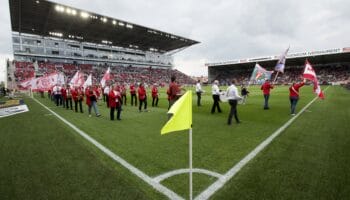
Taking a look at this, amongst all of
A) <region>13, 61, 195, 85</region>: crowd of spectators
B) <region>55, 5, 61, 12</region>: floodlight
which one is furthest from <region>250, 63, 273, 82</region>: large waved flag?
<region>13, 61, 195, 85</region>: crowd of spectators

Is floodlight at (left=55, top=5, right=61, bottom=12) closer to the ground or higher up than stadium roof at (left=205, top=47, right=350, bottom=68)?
higher up

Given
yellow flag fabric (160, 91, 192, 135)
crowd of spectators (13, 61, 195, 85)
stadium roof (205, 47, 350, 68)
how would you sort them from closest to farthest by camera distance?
yellow flag fabric (160, 91, 192, 135) → stadium roof (205, 47, 350, 68) → crowd of spectators (13, 61, 195, 85)

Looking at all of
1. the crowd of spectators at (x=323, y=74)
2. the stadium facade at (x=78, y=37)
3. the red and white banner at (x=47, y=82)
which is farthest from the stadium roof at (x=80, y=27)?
the crowd of spectators at (x=323, y=74)

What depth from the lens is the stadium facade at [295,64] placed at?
169ft

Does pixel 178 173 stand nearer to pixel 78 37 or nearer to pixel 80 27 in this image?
pixel 80 27

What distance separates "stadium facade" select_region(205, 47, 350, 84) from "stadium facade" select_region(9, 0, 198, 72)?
58.2ft

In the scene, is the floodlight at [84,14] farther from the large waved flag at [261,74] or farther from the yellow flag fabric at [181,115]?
the yellow flag fabric at [181,115]

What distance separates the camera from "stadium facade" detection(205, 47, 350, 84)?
2030 inches

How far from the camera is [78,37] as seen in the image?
60156mm

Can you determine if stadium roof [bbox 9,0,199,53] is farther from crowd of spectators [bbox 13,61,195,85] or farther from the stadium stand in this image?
crowd of spectators [bbox 13,61,195,85]

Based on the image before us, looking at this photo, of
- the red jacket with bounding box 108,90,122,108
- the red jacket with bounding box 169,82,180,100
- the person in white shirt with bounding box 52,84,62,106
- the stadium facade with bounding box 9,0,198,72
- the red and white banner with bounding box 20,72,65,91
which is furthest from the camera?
the stadium facade with bounding box 9,0,198,72

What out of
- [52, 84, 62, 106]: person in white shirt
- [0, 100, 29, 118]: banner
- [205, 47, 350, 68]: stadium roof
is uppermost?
[205, 47, 350, 68]: stadium roof

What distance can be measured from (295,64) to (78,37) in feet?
228

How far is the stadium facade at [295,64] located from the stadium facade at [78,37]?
17735 mm
